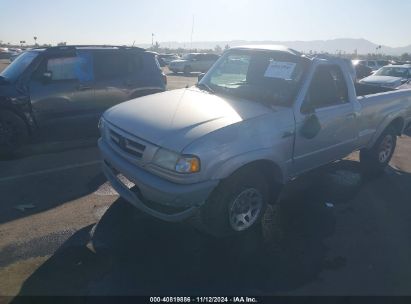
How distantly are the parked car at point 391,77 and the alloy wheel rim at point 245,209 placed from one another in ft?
39.3

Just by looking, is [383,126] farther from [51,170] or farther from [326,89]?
[51,170]

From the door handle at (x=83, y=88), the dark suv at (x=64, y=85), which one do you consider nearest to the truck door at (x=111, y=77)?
the dark suv at (x=64, y=85)

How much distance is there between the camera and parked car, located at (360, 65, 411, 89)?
1398 cm

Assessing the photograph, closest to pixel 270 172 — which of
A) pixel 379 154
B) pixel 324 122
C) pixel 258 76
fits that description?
pixel 324 122

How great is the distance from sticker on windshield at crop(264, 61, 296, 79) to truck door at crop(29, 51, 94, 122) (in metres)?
4.05

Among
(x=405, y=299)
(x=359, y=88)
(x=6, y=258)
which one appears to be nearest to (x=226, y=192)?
(x=405, y=299)

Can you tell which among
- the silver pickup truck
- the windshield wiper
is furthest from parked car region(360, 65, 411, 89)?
the windshield wiper

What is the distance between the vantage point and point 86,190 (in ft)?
16.8

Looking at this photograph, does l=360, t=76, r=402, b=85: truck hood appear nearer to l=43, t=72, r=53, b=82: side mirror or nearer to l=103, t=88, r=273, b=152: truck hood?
l=103, t=88, r=273, b=152: truck hood

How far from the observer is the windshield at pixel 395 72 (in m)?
15.3

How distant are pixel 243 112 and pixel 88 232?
87.5 inches

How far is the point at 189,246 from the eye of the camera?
12.5ft

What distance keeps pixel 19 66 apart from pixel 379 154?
6879mm

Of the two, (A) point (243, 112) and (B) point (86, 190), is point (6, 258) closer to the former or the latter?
(B) point (86, 190)
